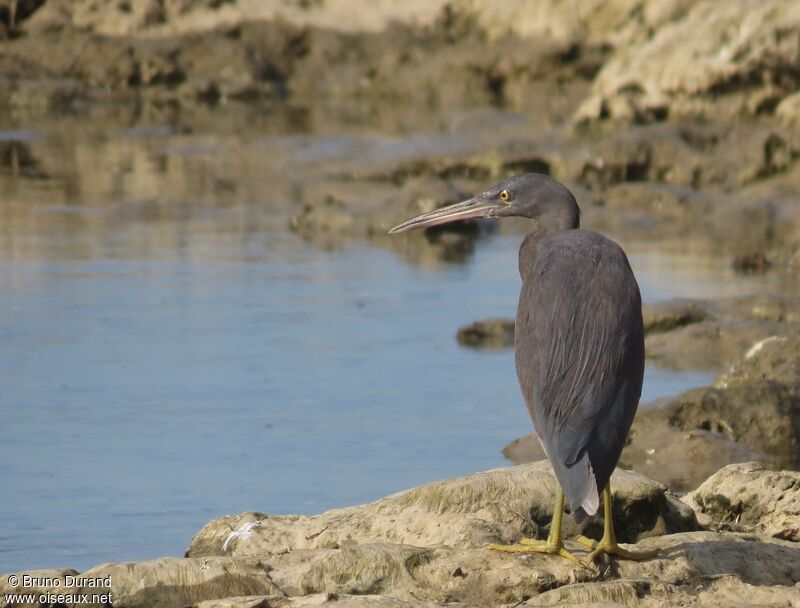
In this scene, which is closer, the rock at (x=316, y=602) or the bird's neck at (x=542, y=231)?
the rock at (x=316, y=602)

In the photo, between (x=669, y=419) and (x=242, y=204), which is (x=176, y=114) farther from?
(x=669, y=419)

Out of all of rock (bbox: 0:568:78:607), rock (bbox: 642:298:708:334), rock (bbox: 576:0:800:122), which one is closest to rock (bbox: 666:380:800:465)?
rock (bbox: 642:298:708:334)

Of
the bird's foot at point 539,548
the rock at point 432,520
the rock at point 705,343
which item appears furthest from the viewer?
the rock at point 705,343

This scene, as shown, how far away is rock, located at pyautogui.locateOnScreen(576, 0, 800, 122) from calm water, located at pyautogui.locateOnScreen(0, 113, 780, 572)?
532 centimetres

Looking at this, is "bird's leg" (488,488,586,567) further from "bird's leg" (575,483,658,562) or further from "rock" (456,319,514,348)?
"rock" (456,319,514,348)

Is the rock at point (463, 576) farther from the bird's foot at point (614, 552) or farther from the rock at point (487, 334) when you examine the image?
the rock at point (487, 334)

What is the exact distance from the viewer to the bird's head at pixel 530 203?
6.38 metres

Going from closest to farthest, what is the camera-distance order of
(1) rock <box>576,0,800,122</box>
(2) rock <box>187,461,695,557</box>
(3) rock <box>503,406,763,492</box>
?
(2) rock <box>187,461,695,557</box>, (3) rock <box>503,406,763,492</box>, (1) rock <box>576,0,800,122</box>

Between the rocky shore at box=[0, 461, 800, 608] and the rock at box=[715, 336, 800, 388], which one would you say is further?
the rock at box=[715, 336, 800, 388]

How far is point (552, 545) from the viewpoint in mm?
5496

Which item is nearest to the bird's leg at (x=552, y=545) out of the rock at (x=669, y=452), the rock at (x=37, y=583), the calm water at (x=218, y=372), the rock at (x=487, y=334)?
the rock at (x=37, y=583)

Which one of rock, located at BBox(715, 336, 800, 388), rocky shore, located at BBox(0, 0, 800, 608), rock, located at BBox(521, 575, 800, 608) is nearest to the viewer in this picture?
rock, located at BBox(521, 575, 800, 608)

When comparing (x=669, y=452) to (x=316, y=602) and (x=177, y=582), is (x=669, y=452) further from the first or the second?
(x=316, y=602)

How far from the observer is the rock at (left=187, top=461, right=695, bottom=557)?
5.71 m
